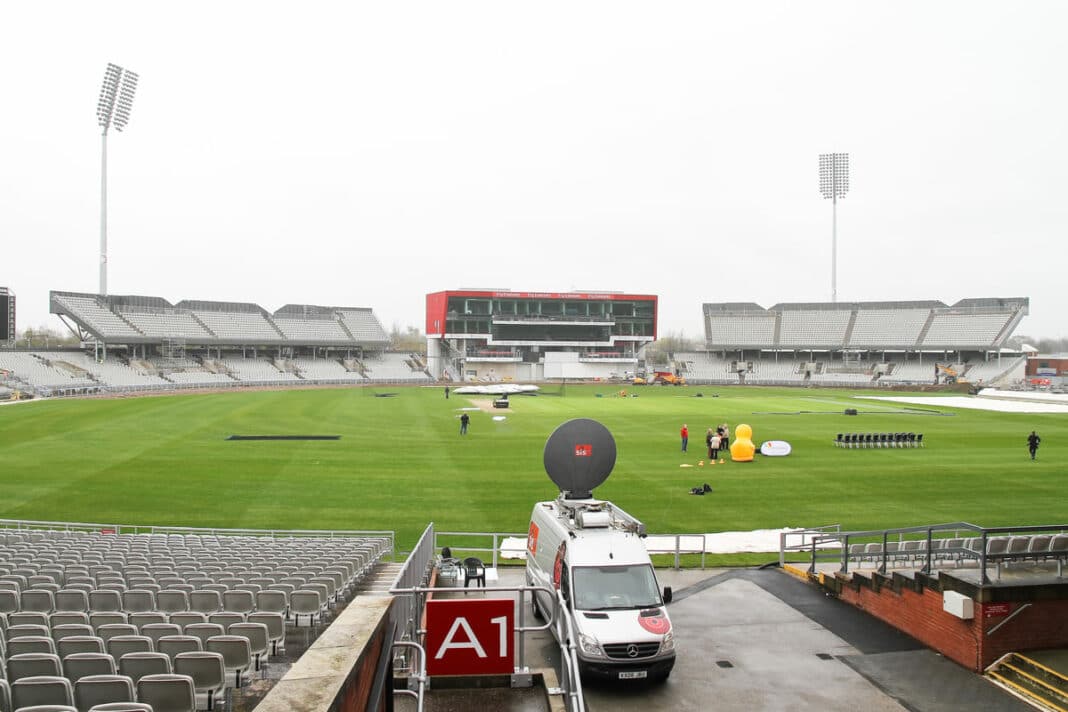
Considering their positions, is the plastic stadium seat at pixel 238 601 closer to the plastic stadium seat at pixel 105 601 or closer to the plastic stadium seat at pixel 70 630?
the plastic stadium seat at pixel 105 601

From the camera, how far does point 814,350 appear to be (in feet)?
372

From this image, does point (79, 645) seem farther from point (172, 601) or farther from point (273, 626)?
point (172, 601)

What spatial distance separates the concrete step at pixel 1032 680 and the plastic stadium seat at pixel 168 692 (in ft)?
32.6

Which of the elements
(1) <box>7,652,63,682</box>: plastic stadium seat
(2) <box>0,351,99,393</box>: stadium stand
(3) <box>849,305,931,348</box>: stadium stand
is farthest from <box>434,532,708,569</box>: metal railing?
(3) <box>849,305,931,348</box>: stadium stand

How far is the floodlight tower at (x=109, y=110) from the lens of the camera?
82125 mm

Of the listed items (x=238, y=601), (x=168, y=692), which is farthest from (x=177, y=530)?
(x=168, y=692)

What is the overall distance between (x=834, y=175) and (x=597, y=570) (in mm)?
111065

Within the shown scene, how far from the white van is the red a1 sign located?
199 cm

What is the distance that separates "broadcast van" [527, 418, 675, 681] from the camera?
10.2 metres

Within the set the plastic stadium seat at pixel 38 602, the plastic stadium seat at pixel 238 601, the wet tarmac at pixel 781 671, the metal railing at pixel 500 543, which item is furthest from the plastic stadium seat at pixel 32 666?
the metal railing at pixel 500 543

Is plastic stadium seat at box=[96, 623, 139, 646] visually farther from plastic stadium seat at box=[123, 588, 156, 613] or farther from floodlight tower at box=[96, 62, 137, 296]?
floodlight tower at box=[96, 62, 137, 296]

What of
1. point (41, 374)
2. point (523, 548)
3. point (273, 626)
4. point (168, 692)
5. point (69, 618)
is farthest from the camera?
point (41, 374)

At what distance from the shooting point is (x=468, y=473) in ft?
97.0

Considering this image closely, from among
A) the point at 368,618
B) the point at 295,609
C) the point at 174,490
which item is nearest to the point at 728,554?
the point at 295,609
